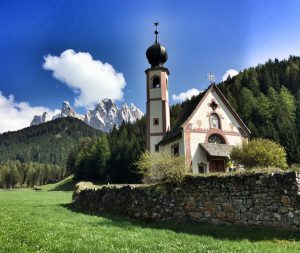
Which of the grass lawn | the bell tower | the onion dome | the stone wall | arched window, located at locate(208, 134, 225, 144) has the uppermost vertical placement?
the onion dome

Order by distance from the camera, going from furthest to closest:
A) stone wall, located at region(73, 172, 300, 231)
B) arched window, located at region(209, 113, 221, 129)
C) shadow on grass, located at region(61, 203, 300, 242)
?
arched window, located at region(209, 113, 221, 129) → stone wall, located at region(73, 172, 300, 231) → shadow on grass, located at region(61, 203, 300, 242)

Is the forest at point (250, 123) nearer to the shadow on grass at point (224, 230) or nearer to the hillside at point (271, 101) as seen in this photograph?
the hillside at point (271, 101)

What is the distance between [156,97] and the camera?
51.5 m

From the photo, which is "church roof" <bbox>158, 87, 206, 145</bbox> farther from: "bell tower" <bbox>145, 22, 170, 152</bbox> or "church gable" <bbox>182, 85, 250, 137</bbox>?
"bell tower" <bbox>145, 22, 170, 152</bbox>

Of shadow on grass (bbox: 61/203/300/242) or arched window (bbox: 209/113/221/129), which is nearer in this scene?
shadow on grass (bbox: 61/203/300/242)

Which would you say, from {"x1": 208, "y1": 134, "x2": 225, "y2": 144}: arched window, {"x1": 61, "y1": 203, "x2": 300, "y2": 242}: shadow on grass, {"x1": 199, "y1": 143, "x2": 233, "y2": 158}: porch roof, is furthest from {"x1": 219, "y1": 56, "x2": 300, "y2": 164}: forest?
{"x1": 61, "y1": 203, "x2": 300, "y2": 242}: shadow on grass

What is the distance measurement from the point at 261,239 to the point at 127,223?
6.22m

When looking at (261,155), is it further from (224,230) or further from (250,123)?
(250,123)

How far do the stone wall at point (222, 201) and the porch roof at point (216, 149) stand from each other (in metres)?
22.5

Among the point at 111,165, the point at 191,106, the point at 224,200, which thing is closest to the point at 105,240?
the point at 224,200

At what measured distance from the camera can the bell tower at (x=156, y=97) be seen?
5003 cm

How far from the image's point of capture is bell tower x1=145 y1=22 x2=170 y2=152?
50031 mm

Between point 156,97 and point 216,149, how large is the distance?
13.2 meters

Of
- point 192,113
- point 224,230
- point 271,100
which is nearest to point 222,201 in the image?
point 224,230
